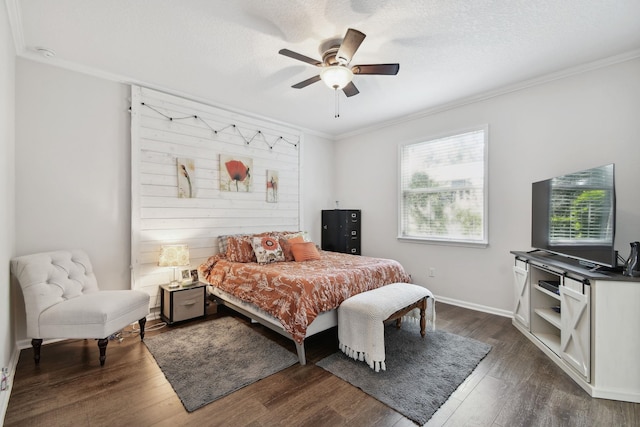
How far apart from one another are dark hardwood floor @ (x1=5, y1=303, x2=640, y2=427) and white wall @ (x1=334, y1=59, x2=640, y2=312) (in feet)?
4.22

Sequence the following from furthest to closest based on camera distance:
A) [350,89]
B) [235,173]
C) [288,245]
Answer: [235,173], [288,245], [350,89]

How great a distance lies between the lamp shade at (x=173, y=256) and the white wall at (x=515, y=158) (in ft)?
9.59

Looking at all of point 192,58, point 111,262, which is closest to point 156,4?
point 192,58

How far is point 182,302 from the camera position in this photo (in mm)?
3191

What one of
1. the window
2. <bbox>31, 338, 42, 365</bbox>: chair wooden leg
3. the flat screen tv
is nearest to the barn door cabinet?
the flat screen tv

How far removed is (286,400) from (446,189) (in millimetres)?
3269

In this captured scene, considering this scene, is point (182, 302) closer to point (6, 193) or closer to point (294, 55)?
point (6, 193)

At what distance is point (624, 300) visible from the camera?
191cm

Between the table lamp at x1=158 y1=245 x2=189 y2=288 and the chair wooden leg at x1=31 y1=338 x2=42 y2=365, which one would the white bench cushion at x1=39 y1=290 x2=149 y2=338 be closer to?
the chair wooden leg at x1=31 y1=338 x2=42 y2=365

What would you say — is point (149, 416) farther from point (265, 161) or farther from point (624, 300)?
point (265, 161)

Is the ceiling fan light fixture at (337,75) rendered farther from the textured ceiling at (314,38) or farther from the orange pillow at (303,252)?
the orange pillow at (303,252)

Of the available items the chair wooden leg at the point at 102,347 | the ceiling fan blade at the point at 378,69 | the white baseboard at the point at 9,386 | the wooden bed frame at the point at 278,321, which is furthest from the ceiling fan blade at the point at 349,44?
the white baseboard at the point at 9,386

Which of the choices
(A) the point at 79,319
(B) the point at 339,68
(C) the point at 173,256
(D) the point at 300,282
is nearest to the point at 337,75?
(B) the point at 339,68

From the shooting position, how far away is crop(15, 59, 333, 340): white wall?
266 centimetres
